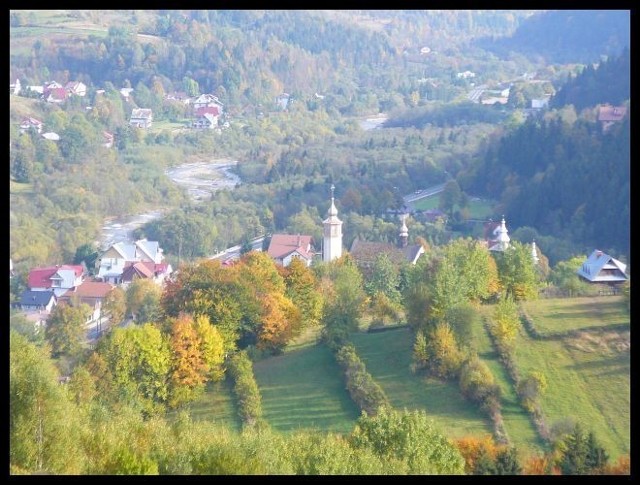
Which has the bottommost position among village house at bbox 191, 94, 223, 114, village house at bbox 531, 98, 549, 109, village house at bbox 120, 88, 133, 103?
village house at bbox 531, 98, 549, 109

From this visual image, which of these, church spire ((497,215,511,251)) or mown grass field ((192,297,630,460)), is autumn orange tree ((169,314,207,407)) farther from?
church spire ((497,215,511,251))

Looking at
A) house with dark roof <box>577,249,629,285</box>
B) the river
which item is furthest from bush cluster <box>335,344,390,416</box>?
the river

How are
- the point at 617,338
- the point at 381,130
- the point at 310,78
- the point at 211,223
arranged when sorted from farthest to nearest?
the point at 381,130 < the point at 310,78 < the point at 211,223 < the point at 617,338

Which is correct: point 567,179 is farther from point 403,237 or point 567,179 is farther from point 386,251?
point 386,251

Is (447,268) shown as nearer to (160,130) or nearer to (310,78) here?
(160,130)

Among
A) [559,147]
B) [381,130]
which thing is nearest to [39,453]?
[559,147]

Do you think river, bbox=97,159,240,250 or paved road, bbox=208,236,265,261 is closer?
paved road, bbox=208,236,265,261
